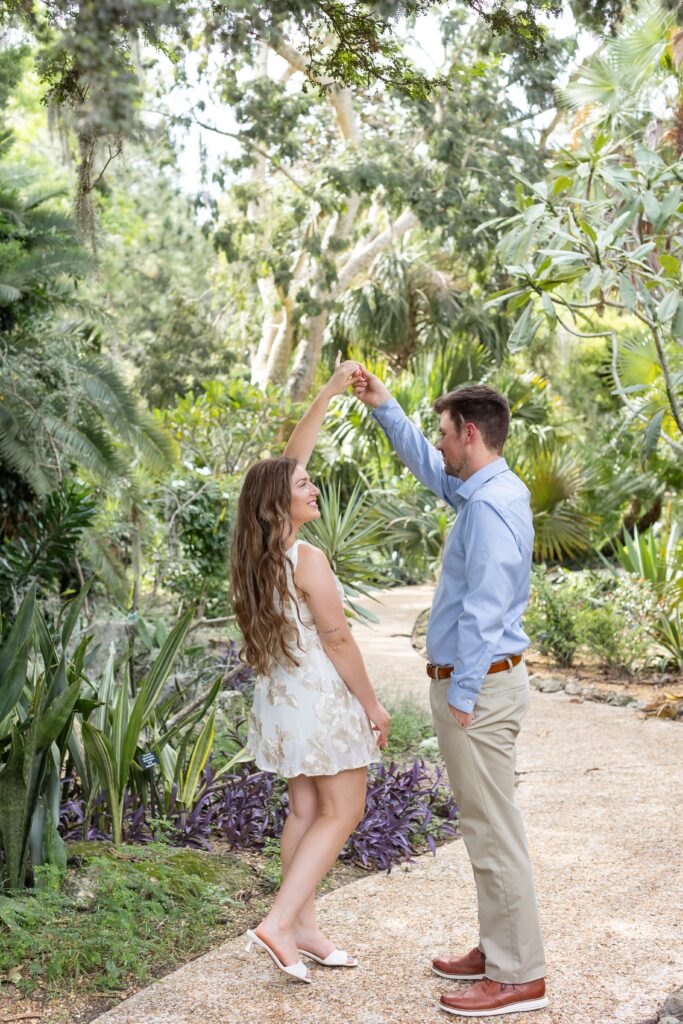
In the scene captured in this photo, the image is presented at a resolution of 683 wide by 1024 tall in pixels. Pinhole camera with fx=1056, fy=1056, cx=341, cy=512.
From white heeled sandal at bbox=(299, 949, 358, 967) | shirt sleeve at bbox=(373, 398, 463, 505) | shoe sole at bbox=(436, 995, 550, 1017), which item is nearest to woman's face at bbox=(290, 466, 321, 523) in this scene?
shirt sleeve at bbox=(373, 398, 463, 505)

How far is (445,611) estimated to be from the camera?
3035 mm

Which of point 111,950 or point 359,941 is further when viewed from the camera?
point 359,941

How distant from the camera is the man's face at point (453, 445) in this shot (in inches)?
122

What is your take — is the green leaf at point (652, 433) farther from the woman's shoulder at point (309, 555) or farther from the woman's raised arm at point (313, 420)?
the woman's shoulder at point (309, 555)

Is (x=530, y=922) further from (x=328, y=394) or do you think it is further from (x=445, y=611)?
(x=328, y=394)

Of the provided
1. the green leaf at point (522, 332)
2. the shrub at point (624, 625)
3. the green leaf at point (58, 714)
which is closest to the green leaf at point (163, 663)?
the green leaf at point (58, 714)

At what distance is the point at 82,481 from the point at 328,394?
693cm

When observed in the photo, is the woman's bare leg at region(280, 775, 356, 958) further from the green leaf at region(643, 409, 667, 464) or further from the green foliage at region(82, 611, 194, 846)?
the green leaf at region(643, 409, 667, 464)

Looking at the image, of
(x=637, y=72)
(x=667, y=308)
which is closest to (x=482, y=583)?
(x=667, y=308)

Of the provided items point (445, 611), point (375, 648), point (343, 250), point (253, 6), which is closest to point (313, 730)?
point (445, 611)

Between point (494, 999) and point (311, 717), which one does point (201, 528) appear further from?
point (494, 999)

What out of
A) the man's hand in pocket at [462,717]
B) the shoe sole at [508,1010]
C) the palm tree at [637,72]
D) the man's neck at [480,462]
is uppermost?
the palm tree at [637,72]

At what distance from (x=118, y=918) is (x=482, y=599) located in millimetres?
1590

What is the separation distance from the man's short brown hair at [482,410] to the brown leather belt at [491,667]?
62 centimetres
